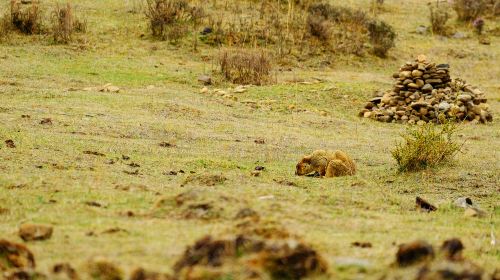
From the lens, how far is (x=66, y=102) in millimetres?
12156

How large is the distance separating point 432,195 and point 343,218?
2.14 metres

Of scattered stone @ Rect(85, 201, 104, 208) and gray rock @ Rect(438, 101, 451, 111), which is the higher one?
scattered stone @ Rect(85, 201, 104, 208)

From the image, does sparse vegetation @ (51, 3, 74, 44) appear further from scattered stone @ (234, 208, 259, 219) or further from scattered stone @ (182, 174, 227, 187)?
scattered stone @ (234, 208, 259, 219)

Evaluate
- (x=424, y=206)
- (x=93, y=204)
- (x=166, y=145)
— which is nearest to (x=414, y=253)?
(x=93, y=204)

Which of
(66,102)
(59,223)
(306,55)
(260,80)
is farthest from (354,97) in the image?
(59,223)

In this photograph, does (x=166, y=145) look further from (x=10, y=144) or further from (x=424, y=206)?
(x=424, y=206)

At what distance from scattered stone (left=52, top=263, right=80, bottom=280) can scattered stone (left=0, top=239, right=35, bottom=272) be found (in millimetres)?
290

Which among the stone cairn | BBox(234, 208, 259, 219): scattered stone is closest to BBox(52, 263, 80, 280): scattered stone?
BBox(234, 208, 259, 219): scattered stone

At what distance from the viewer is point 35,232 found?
405 cm

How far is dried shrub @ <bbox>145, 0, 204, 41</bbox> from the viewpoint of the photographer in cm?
1950

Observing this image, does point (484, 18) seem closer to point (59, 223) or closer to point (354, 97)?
point (354, 97)

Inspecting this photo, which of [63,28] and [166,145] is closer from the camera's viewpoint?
[166,145]

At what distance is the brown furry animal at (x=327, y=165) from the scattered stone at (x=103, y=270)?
4.88 meters

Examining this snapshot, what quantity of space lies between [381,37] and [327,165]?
13.6 metres
